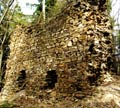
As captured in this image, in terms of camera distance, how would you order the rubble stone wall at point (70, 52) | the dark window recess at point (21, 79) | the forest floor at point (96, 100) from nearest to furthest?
the forest floor at point (96, 100) < the rubble stone wall at point (70, 52) < the dark window recess at point (21, 79)

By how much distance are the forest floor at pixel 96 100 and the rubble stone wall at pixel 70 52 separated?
320mm

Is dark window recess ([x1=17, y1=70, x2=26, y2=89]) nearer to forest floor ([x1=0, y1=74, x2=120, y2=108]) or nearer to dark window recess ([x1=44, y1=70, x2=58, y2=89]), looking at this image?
dark window recess ([x1=44, y1=70, x2=58, y2=89])

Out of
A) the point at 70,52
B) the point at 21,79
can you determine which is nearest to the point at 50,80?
the point at 70,52

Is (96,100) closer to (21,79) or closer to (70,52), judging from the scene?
(70,52)

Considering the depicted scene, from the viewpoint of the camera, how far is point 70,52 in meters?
10.3

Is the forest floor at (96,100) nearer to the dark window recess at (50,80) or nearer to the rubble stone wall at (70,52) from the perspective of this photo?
the rubble stone wall at (70,52)

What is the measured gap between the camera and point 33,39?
486 inches

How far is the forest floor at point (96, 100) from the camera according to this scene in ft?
28.9

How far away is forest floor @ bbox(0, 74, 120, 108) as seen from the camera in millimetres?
8820

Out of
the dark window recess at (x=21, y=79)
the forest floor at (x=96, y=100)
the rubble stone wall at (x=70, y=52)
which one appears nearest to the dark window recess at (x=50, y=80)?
the rubble stone wall at (x=70, y=52)

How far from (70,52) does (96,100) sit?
2.06m

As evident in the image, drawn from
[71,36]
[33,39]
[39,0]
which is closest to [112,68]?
[71,36]

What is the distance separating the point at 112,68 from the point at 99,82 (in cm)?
124

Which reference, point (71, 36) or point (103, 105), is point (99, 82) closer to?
point (103, 105)
